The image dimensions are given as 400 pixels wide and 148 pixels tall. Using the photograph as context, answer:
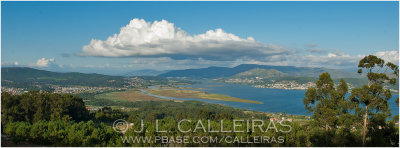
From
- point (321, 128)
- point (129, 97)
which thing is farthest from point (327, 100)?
point (129, 97)

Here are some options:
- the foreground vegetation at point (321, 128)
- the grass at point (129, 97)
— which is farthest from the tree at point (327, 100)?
the grass at point (129, 97)

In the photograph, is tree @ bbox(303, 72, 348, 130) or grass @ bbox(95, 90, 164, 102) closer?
tree @ bbox(303, 72, 348, 130)

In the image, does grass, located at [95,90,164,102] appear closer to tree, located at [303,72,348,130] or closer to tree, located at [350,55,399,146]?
tree, located at [303,72,348,130]

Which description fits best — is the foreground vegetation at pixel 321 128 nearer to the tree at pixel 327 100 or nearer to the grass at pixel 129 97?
the tree at pixel 327 100

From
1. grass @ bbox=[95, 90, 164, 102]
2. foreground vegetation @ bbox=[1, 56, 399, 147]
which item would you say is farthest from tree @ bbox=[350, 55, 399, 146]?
grass @ bbox=[95, 90, 164, 102]

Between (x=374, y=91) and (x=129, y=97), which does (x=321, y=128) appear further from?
(x=129, y=97)

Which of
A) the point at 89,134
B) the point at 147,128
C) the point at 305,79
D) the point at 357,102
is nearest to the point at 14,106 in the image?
the point at 89,134

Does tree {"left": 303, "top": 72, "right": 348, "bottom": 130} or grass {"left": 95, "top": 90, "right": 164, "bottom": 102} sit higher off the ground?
tree {"left": 303, "top": 72, "right": 348, "bottom": 130}
